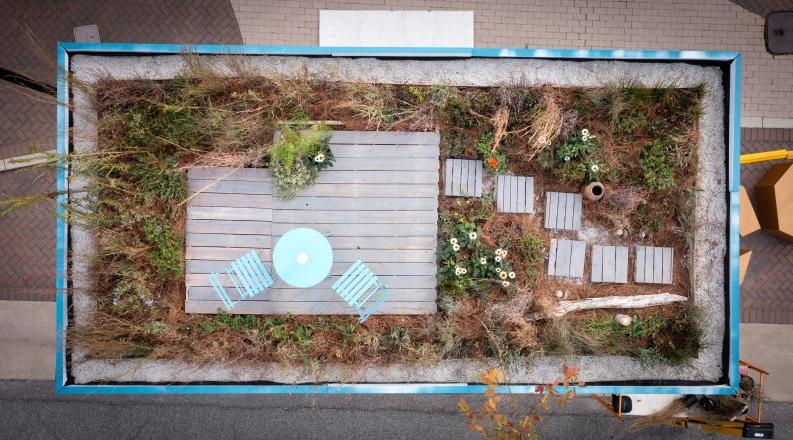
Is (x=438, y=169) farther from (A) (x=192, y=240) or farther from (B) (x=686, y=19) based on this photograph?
(B) (x=686, y=19)

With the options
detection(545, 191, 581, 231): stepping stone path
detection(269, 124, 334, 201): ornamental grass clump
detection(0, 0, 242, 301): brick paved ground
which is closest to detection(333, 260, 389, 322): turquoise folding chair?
detection(269, 124, 334, 201): ornamental grass clump

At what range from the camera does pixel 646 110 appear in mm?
5828

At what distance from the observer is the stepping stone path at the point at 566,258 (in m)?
5.92

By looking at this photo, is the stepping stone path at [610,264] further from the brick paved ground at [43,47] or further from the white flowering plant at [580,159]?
the brick paved ground at [43,47]

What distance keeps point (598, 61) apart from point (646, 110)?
864 mm

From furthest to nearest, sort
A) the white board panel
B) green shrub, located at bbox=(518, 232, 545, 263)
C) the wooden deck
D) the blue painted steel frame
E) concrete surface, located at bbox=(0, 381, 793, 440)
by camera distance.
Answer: concrete surface, located at bbox=(0, 381, 793, 440) → the white board panel → green shrub, located at bbox=(518, 232, 545, 263) → the wooden deck → the blue painted steel frame

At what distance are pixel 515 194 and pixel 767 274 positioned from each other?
4.68 m

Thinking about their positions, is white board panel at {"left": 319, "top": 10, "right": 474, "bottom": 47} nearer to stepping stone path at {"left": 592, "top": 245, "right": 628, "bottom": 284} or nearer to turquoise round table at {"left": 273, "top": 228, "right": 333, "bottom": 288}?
turquoise round table at {"left": 273, "top": 228, "right": 333, "bottom": 288}

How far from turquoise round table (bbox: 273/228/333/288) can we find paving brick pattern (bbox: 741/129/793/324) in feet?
21.3

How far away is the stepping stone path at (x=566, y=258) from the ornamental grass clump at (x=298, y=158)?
3.03 meters

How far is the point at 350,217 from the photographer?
5758mm

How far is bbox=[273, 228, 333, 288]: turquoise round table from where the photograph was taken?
558 cm

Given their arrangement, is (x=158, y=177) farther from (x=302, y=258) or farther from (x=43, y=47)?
(x=43, y=47)

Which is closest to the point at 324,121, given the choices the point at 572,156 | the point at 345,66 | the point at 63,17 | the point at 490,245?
the point at 345,66
